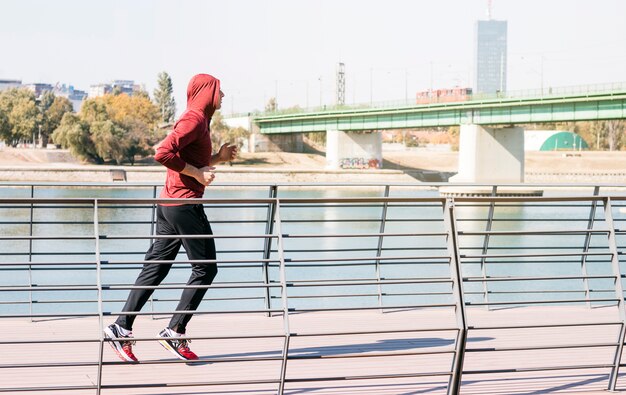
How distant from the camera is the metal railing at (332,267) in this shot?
525 cm

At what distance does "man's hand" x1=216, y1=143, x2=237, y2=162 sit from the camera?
652 centimetres

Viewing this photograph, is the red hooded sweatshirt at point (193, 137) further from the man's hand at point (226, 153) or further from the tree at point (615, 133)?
the tree at point (615, 133)

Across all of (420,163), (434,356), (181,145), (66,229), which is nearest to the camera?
(181,145)

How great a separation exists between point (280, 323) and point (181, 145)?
7.01 feet

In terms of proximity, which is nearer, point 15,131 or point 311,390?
point 311,390

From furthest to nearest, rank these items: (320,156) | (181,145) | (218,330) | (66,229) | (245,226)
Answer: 1. (320,156)
2. (66,229)
3. (245,226)
4. (218,330)
5. (181,145)

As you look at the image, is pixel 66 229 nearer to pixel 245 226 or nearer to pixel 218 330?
pixel 245 226

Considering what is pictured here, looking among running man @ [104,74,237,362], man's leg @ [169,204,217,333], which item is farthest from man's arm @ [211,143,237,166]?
man's leg @ [169,204,217,333]

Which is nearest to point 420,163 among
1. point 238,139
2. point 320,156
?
point 320,156

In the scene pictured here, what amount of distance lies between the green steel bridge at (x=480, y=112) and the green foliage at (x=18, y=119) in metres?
26.5

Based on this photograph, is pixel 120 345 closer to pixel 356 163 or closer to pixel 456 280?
pixel 456 280

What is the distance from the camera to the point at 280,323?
301 inches

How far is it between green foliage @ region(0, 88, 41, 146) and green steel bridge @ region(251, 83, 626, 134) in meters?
26.5

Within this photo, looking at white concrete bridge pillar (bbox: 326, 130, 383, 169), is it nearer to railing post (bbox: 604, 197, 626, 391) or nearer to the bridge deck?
the bridge deck
